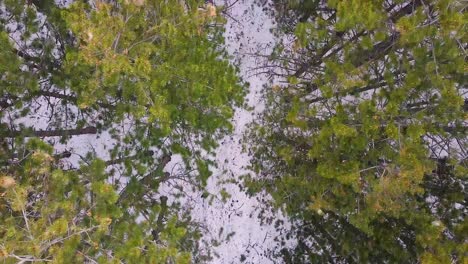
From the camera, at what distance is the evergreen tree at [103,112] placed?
3.68 meters

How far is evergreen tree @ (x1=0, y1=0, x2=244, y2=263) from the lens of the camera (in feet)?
12.1

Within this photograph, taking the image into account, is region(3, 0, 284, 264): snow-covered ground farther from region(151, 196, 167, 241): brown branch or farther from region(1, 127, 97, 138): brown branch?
region(1, 127, 97, 138): brown branch

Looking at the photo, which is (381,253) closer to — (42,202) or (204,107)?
(204,107)

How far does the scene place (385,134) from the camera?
16.1 feet

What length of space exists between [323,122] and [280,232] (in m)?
3.17

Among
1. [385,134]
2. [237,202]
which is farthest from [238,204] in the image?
[385,134]

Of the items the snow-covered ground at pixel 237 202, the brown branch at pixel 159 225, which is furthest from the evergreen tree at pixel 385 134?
the brown branch at pixel 159 225

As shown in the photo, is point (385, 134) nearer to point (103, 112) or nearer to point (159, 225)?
point (159, 225)

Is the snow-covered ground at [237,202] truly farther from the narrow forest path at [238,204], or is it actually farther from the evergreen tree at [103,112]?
the evergreen tree at [103,112]

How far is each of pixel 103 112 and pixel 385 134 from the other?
3698 mm

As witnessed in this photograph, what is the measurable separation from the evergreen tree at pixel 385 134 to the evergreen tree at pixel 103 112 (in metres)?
1.29

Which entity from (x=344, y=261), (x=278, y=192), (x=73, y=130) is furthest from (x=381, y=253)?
(x=73, y=130)

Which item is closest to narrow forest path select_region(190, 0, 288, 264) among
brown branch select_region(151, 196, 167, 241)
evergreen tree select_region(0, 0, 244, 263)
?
evergreen tree select_region(0, 0, 244, 263)

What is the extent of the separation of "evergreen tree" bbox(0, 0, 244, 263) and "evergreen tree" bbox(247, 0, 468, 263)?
1295mm
